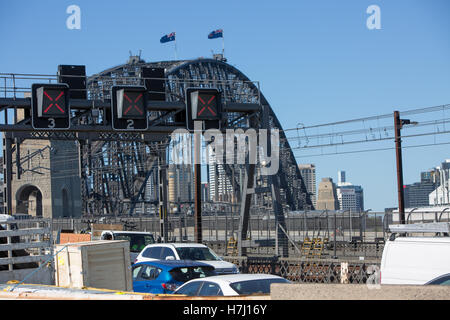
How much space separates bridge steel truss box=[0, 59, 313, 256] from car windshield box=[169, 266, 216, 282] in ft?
30.4

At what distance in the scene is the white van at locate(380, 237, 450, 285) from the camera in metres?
10.8

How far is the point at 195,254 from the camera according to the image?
802 inches

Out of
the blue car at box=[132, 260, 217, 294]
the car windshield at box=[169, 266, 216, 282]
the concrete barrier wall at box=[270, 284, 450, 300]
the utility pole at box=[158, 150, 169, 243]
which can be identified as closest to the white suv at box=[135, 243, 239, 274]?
the blue car at box=[132, 260, 217, 294]

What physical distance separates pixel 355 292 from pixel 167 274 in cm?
928

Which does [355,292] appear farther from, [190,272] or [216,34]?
[216,34]

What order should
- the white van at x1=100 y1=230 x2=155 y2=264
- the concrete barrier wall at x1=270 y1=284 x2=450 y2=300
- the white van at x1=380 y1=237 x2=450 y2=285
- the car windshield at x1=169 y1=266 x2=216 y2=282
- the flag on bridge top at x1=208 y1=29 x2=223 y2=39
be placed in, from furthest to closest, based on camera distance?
the flag on bridge top at x1=208 y1=29 x2=223 y2=39
the white van at x1=100 y1=230 x2=155 y2=264
the car windshield at x1=169 y1=266 x2=216 y2=282
the white van at x1=380 y1=237 x2=450 y2=285
the concrete barrier wall at x1=270 y1=284 x2=450 y2=300

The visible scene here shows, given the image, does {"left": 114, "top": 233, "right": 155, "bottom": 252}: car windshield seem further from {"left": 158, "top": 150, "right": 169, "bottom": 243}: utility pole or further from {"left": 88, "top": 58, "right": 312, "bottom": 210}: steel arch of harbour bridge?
{"left": 88, "top": 58, "right": 312, "bottom": 210}: steel arch of harbour bridge

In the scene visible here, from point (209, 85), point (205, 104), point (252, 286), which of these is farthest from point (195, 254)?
point (209, 85)

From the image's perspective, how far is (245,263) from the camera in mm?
24484

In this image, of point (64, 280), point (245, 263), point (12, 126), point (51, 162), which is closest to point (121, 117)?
point (12, 126)

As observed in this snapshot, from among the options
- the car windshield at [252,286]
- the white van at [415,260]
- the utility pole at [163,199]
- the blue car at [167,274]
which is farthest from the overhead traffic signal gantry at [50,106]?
the white van at [415,260]

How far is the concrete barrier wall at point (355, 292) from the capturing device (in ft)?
21.7

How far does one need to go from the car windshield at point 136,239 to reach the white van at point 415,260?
1582 centimetres
